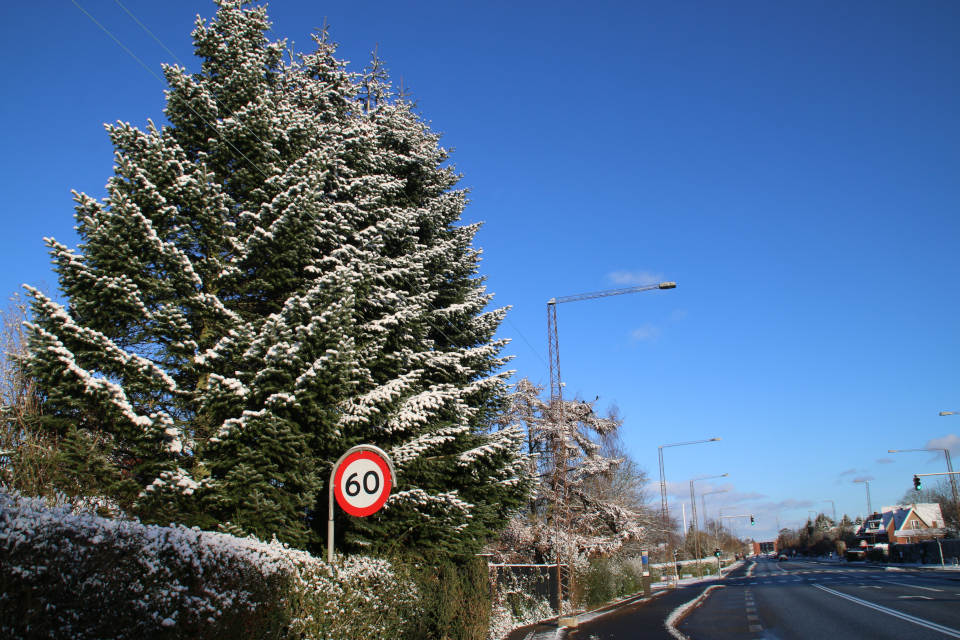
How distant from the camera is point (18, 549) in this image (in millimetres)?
3363

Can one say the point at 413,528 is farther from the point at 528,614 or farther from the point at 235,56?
the point at 235,56

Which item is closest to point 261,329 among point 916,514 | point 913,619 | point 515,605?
point 515,605

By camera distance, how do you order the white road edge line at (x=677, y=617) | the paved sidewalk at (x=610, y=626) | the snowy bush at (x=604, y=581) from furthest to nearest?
the snowy bush at (x=604, y=581) < the paved sidewalk at (x=610, y=626) < the white road edge line at (x=677, y=617)

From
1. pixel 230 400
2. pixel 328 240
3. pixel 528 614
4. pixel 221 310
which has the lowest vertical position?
pixel 528 614

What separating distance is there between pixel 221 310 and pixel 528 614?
45.1 ft

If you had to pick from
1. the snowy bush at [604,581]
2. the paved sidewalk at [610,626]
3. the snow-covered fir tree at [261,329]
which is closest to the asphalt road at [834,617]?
the paved sidewalk at [610,626]

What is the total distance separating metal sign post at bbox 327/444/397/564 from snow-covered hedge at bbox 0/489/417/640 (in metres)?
0.81

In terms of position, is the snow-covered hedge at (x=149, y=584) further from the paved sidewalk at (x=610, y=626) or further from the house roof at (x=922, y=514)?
the house roof at (x=922, y=514)

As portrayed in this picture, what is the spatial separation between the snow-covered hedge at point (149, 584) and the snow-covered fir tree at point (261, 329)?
9.40ft

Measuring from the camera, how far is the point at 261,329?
11.1m

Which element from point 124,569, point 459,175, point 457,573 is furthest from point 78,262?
point 459,175


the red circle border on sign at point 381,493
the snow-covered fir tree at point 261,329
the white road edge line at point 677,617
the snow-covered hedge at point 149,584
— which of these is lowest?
the white road edge line at point 677,617

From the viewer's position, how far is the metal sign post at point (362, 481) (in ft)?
25.6

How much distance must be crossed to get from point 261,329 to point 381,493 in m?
4.73
